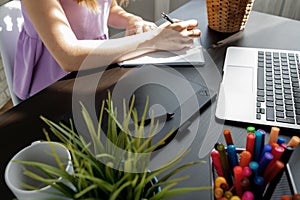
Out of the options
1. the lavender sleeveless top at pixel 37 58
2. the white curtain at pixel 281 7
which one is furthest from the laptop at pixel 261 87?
the white curtain at pixel 281 7

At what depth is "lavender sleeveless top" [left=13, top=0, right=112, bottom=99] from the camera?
0.94 meters

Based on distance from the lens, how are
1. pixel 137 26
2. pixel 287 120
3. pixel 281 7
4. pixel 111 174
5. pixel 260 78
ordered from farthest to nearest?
pixel 281 7
pixel 137 26
pixel 260 78
pixel 287 120
pixel 111 174

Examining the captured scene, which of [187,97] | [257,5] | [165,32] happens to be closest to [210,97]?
[187,97]

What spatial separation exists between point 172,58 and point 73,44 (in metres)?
0.26

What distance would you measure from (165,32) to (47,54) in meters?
0.36

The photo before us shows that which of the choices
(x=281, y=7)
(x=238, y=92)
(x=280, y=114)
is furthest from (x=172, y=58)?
(x=281, y=7)

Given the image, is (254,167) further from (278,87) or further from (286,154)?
(278,87)

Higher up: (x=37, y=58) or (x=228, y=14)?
(x=228, y=14)

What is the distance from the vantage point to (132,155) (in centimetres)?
38

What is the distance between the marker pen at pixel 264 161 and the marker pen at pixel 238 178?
1.2 inches

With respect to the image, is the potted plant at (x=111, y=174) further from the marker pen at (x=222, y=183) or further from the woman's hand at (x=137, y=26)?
the woman's hand at (x=137, y=26)

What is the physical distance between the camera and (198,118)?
2.14ft

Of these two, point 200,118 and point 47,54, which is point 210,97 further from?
point 47,54

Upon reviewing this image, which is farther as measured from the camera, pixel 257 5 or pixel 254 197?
pixel 257 5
